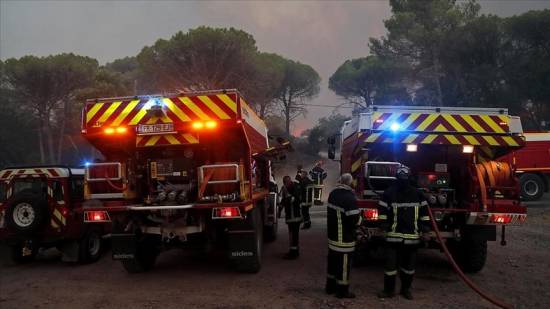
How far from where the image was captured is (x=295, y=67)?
141 ft

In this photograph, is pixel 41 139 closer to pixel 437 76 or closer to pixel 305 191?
pixel 437 76

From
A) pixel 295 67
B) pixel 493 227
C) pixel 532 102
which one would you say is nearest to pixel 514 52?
pixel 532 102

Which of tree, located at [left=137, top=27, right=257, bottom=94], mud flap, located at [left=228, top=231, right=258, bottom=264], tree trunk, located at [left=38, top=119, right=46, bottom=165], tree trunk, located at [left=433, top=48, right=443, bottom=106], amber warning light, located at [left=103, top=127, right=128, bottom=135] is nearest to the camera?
mud flap, located at [left=228, top=231, right=258, bottom=264]

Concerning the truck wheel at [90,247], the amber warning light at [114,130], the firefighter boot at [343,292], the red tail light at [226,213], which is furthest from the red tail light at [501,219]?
the truck wheel at [90,247]

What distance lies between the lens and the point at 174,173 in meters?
7.07

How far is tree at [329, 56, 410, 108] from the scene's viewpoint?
113 ft

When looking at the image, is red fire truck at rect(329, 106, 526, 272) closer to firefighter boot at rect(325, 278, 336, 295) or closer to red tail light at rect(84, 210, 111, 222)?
firefighter boot at rect(325, 278, 336, 295)

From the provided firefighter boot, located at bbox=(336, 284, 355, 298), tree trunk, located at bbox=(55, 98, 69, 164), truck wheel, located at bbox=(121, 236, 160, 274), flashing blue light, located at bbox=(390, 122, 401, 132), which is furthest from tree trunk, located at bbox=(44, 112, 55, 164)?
firefighter boot, located at bbox=(336, 284, 355, 298)

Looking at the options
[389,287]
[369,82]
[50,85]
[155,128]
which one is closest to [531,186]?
[389,287]

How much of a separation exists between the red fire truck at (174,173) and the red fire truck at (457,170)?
5.84 feet

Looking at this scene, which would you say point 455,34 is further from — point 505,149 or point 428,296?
point 428,296

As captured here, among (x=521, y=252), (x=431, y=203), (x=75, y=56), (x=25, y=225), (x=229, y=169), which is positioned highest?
(x=75, y=56)

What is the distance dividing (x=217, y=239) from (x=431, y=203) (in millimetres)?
3289

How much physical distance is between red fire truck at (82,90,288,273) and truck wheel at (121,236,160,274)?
33mm
